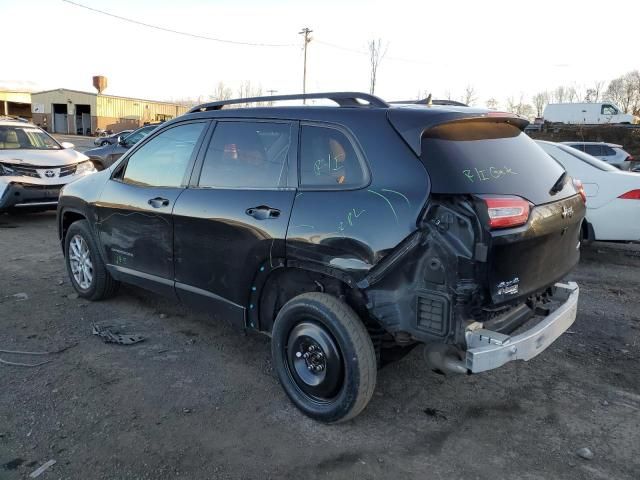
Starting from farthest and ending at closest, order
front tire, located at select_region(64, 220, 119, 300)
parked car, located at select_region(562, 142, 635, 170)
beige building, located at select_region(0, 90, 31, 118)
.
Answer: beige building, located at select_region(0, 90, 31, 118), parked car, located at select_region(562, 142, 635, 170), front tire, located at select_region(64, 220, 119, 300)

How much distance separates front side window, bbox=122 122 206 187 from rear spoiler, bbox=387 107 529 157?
1711 millimetres

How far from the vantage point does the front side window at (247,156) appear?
348cm

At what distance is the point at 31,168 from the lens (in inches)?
352

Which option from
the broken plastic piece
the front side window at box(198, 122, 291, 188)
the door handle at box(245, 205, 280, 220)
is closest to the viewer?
the door handle at box(245, 205, 280, 220)

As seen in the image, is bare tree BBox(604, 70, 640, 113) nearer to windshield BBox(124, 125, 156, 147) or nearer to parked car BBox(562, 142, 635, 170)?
parked car BBox(562, 142, 635, 170)

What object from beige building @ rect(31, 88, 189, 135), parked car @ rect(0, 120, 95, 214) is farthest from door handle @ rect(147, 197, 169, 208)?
beige building @ rect(31, 88, 189, 135)

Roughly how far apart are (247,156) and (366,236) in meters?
1.23

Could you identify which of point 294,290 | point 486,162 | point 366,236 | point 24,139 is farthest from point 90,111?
point 486,162

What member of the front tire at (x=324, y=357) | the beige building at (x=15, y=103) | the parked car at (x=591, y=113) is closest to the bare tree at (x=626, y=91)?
the parked car at (x=591, y=113)

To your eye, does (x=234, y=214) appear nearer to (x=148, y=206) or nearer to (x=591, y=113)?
(x=148, y=206)

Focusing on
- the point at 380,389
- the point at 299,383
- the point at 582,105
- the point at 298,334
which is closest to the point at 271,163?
the point at 298,334

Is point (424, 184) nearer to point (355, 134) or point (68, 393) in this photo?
point (355, 134)

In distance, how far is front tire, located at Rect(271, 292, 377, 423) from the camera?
9.72 feet

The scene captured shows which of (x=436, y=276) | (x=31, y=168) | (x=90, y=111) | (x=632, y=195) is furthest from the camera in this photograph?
(x=90, y=111)
